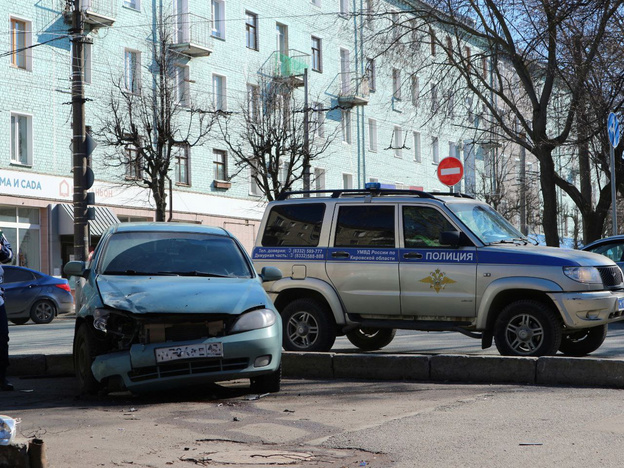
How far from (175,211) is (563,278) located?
94.4ft

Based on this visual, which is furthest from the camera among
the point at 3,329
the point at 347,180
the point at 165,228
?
the point at 347,180

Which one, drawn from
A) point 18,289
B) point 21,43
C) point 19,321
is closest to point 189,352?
point 18,289

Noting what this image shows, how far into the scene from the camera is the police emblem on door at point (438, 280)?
10758 millimetres

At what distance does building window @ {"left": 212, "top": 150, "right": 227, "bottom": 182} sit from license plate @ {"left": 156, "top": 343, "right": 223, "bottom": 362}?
33109 mm

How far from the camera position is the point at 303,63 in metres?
45.3

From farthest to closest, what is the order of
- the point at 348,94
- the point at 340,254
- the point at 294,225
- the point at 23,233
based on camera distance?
the point at 348,94 < the point at 23,233 < the point at 294,225 < the point at 340,254

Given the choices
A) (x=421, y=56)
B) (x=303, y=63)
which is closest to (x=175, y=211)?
(x=303, y=63)

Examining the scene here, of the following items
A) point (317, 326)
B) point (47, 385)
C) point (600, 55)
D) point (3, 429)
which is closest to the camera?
point (3, 429)

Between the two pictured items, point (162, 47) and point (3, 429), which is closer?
point (3, 429)

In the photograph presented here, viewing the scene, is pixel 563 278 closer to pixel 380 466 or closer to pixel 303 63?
pixel 380 466

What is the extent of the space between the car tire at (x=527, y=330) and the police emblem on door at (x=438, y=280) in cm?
69

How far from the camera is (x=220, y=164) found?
41.2m

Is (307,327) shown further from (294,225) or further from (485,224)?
(485,224)

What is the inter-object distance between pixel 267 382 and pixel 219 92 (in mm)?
33292
